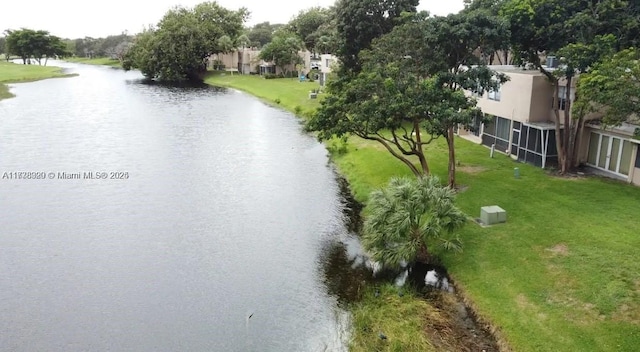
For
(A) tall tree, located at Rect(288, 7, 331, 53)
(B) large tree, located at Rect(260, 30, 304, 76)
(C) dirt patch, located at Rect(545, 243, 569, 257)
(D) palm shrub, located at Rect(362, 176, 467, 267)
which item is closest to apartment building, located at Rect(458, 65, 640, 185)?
(C) dirt patch, located at Rect(545, 243, 569, 257)

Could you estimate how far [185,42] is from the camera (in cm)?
10875

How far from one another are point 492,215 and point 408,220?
5.60m

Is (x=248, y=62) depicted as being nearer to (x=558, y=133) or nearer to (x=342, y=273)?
(x=558, y=133)

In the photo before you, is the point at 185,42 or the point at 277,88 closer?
the point at 277,88

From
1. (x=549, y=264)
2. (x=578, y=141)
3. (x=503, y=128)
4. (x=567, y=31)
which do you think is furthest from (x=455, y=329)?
(x=503, y=128)

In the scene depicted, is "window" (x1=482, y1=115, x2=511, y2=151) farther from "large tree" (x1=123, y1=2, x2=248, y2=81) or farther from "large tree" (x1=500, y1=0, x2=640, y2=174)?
"large tree" (x1=123, y1=2, x2=248, y2=81)

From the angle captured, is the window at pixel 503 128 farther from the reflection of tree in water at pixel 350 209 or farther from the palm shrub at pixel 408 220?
the palm shrub at pixel 408 220

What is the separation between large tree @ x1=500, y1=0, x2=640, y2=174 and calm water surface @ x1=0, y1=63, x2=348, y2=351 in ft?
45.7

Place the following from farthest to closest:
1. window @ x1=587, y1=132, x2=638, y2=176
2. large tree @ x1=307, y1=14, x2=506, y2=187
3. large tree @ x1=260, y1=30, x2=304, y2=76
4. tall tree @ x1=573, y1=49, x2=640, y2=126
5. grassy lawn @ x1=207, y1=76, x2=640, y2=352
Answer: large tree @ x1=260, y1=30, x2=304, y2=76 → window @ x1=587, y1=132, x2=638, y2=176 → large tree @ x1=307, y1=14, x2=506, y2=187 → tall tree @ x1=573, y1=49, x2=640, y2=126 → grassy lawn @ x1=207, y1=76, x2=640, y2=352

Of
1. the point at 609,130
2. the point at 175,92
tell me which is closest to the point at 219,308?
the point at 609,130

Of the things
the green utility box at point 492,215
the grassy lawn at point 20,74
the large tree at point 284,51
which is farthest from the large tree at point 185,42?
the green utility box at point 492,215

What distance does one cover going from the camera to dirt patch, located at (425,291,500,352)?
1747 centimetres

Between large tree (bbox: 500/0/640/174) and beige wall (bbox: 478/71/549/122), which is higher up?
large tree (bbox: 500/0/640/174)

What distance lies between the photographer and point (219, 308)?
2031cm
